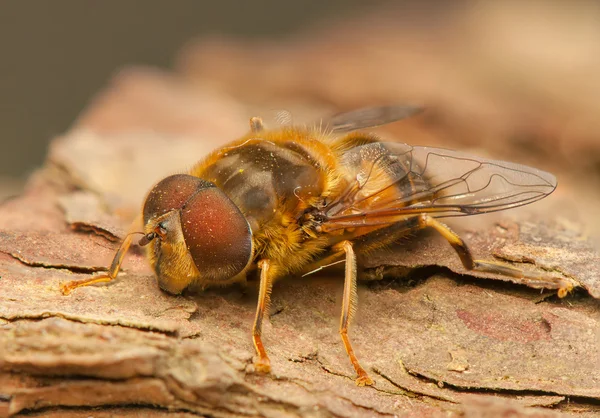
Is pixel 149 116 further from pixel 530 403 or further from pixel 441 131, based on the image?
pixel 530 403

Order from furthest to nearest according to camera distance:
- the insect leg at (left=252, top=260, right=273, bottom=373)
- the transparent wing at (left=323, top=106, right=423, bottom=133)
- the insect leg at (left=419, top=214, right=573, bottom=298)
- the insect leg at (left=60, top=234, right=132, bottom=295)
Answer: the transparent wing at (left=323, top=106, right=423, bottom=133) < the insect leg at (left=419, top=214, right=573, bottom=298) < the insect leg at (left=60, top=234, right=132, bottom=295) < the insect leg at (left=252, top=260, right=273, bottom=373)

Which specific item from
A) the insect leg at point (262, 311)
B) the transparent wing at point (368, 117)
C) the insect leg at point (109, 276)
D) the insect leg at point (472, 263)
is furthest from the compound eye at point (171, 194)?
the transparent wing at point (368, 117)

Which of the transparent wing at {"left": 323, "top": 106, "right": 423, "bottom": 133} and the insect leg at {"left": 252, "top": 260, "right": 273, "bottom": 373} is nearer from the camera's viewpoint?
the insect leg at {"left": 252, "top": 260, "right": 273, "bottom": 373}

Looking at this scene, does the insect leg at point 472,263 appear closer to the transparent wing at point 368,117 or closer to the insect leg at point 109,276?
the transparent wing at point 368,117

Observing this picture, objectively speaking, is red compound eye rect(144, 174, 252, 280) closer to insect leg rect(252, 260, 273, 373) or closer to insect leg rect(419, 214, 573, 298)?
insect leg rect(252, 260, 273, 373)

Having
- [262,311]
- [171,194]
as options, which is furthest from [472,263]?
[171,194]

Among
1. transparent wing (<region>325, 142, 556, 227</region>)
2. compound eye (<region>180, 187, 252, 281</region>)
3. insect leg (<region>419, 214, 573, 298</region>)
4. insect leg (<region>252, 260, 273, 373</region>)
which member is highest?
transparent wing (<region>325, 142, 556, 227</region>)

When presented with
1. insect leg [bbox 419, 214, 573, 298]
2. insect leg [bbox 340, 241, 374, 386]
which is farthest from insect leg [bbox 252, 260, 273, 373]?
insect leg [bbox 419, 214, 573, 298]
